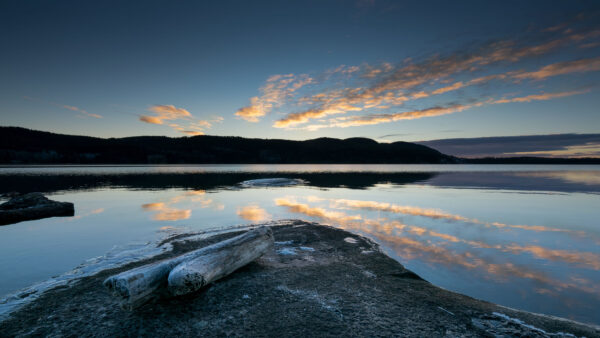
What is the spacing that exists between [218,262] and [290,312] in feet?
6.76

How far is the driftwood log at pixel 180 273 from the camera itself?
4.50 metres

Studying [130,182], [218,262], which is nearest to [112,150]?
[130,182]

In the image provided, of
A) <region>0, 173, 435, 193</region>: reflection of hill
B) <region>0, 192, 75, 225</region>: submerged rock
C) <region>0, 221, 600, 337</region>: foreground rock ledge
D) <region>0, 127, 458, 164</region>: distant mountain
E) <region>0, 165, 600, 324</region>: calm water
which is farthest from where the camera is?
<region>0, 127, 458, 164</region>: distant mountain

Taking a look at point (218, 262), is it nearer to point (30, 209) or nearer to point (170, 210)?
point (170, 210)

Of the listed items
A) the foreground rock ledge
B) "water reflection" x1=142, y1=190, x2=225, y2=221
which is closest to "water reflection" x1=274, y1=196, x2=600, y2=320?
the foreground rock ledge

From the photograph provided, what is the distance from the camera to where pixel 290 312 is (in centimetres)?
475

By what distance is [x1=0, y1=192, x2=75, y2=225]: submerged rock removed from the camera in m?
13.8

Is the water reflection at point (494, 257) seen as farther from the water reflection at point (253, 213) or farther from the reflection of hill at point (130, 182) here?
Answer: the reflection of hill at point (130, 182)

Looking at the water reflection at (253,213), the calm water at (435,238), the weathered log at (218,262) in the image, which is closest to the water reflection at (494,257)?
the calm water at (435,238)

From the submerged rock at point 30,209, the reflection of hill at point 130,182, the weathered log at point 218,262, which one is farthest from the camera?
the reflection of hill at point 130,182

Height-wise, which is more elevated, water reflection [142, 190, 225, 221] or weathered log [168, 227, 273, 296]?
weathered log [168, 227, 273, 296]

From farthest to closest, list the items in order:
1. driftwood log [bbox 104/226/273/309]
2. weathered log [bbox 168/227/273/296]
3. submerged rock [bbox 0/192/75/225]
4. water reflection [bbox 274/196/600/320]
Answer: submerged rock [bbox 0/192/75/225], water reflection [bbox 274/196/600/320], weathered log [bbox 168/227/273/296], driftwood log [bbox 104/226/273/309]

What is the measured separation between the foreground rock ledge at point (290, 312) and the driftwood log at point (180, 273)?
256mm

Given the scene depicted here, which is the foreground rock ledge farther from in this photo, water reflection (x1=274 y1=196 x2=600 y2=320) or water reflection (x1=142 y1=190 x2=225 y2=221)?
water reflection (x1=142 y1=190 x2=225 y2=221)
